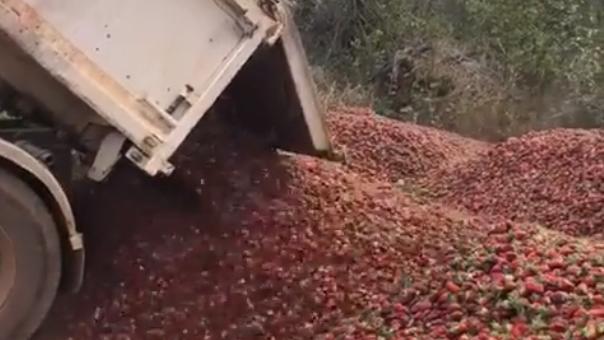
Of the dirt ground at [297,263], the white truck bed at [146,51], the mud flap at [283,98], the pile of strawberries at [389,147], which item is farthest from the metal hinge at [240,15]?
the pile of strawberries at [389,147]

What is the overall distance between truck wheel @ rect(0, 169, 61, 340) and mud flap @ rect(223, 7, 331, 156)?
5.08 ft

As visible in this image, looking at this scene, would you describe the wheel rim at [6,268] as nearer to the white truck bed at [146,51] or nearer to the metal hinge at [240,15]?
the white truck bed at [146,51]

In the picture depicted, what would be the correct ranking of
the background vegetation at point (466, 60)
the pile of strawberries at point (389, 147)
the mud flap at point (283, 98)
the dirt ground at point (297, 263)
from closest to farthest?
the dirt ground at point (297, 263)
the mud flap at point (283, 98)
the pile of strawberries at point (389, 147)
the background vegetation at point (466, 60)

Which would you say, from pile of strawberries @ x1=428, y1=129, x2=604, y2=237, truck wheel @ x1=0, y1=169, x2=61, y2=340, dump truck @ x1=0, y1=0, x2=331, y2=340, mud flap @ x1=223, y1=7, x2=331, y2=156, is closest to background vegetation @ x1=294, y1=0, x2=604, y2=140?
pile of strawberries @ x1=428, y1=129, x2=604, y2=237

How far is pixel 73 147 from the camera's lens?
6688mm

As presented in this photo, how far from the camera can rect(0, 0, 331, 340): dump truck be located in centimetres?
612

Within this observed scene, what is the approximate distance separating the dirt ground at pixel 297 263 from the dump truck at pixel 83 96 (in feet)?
1.60

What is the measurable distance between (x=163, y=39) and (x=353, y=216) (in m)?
1.91

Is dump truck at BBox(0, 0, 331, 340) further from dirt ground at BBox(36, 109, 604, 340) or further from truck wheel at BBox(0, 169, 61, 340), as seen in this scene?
dirt ground at BBox(36, 109, 604, 340)

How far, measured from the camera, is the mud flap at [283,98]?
707 cm

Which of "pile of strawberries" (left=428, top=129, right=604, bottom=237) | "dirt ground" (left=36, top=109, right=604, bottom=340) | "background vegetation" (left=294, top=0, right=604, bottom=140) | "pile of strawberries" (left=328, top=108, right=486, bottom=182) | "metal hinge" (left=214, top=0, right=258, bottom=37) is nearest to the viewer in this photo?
"dirt ground" (left=36, top=109, right=604, bottom=340)

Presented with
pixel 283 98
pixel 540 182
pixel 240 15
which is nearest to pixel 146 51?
pixel 240 15

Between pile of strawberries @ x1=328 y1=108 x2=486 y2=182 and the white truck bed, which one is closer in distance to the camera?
the white truck bed

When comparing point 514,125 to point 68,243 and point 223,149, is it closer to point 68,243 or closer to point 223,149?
point 223,149
